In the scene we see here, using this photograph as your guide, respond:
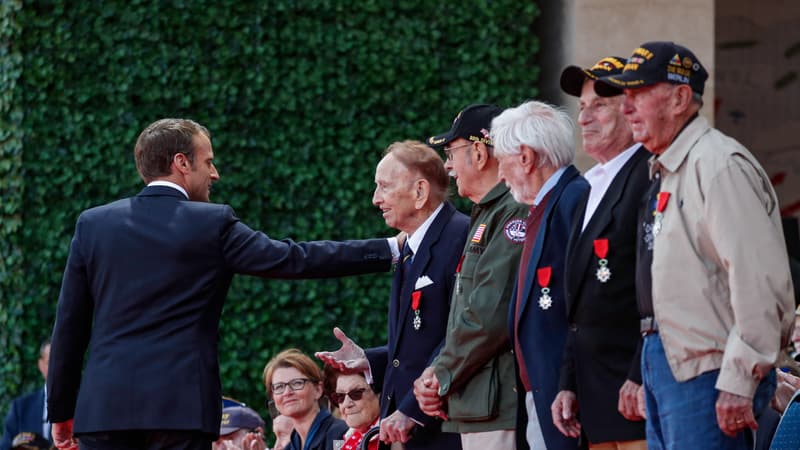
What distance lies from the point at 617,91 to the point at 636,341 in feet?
3.01

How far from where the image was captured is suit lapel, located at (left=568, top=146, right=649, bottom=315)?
4.45 meters

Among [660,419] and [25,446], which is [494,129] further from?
[25,446]

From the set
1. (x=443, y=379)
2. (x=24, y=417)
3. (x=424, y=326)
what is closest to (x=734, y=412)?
(x=443, y=379)

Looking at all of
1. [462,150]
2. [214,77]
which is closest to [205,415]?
[462,150]

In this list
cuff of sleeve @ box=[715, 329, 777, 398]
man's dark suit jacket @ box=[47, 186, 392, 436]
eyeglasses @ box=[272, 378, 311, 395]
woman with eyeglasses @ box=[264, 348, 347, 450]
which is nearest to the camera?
cuff of sleeve @ box=[715, 329, 777, 398]

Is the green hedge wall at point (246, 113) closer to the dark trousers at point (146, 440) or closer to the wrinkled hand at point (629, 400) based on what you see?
the dark trousers at point (146, 440)

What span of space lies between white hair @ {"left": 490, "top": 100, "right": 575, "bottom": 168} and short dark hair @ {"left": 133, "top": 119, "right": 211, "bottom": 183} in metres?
1.31

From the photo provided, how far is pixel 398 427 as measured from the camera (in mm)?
5344

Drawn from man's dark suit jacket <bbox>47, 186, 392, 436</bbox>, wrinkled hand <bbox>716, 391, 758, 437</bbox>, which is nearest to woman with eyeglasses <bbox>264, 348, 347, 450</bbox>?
man's dark suit jacket <bbox>47, 186, 392, 436</bbox>

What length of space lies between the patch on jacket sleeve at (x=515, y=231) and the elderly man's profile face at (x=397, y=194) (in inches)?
25.3

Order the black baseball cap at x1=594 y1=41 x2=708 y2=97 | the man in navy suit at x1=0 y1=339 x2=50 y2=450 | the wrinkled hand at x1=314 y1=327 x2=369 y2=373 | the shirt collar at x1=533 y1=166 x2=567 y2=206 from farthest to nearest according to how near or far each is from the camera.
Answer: the man in navy suit at x1=0 y1=339 x2=50 y2=450, the wrinkled hand at x1=314 y1=327 x2=369 y2=373, the shirt collar at x1=533 y1=166 x2=567 y2=206, the black baseball cap at x1=594 y1=41 x2=708 y2=97

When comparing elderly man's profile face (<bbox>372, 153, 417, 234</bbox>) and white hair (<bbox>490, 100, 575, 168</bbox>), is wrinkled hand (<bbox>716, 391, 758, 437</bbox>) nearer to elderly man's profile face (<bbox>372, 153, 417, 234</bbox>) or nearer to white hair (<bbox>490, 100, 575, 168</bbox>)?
white hair (<bbox>490, 100, 575, 168</bbox>)

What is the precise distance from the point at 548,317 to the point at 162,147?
5.89 ft

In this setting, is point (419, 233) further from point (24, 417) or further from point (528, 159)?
point (24, 417)
